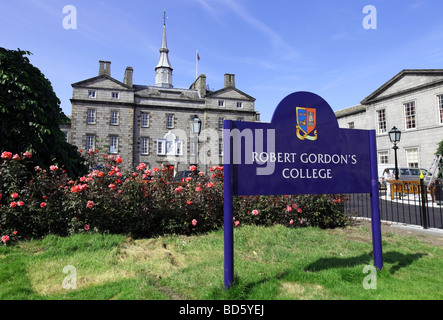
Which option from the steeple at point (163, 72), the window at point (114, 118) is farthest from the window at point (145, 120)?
the steeple at point (163, 72)

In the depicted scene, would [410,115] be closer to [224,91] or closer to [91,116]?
[224,91]

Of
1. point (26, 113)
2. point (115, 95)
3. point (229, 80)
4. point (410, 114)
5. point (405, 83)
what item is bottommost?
point (26, 113)

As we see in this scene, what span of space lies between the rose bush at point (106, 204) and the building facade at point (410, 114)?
25.5 metres

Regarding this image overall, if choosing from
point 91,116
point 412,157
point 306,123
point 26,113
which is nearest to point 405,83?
point 412,157

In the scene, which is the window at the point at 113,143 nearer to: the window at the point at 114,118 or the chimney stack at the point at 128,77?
the window at the point at 114,118

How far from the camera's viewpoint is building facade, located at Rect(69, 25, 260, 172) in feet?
124

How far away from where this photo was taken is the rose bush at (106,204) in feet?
16.2

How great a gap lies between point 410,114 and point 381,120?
3055 millimetres

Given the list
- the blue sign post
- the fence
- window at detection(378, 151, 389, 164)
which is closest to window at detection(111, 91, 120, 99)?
window at detection(378, 151, 389, 164)

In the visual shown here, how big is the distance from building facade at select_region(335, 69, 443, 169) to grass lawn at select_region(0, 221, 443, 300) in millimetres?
24417

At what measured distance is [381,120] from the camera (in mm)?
29672

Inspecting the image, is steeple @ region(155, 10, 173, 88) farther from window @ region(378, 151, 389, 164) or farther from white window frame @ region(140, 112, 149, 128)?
window @ region(378, 151, 389, 164)

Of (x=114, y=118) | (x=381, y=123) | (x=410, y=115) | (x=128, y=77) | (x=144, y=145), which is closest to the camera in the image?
(x=410, y=115)
